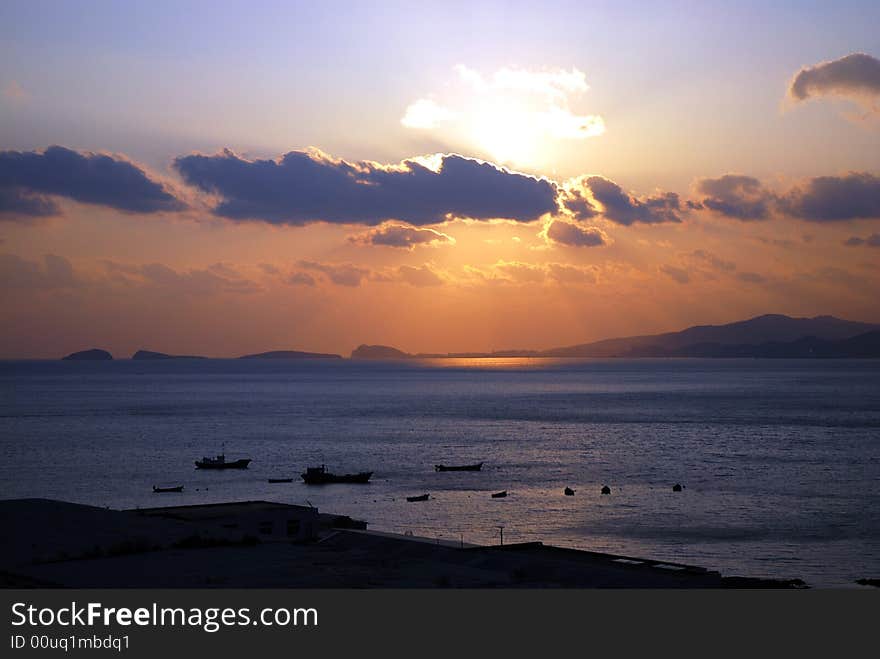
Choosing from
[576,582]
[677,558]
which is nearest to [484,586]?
[576,582]

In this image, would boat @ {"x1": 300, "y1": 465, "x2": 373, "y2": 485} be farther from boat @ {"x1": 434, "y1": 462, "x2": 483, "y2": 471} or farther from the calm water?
boat @ {"x1": 434, "y1": 462, "x2": 483, "y2": 471}

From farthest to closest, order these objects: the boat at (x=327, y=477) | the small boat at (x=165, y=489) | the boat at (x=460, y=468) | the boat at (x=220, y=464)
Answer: the boat at (x=220, y=464) → the boat at (x=460, y=468) → the boat at (x=327, y=477) → the small boat at (x=165, y=489)

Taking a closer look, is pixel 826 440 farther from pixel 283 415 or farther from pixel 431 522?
pixel 283 415

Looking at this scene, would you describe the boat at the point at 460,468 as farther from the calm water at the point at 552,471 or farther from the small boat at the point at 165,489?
the small boat at the point at 165,489

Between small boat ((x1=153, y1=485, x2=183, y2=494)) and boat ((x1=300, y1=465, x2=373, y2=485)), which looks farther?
boat ((x1=300, y1=465, x2=373, y2=485))

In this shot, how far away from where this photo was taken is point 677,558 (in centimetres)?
5375

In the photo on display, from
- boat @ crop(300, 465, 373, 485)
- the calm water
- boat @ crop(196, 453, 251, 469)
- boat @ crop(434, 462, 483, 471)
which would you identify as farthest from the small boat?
boat @ crop(434, 462, 483, 471)

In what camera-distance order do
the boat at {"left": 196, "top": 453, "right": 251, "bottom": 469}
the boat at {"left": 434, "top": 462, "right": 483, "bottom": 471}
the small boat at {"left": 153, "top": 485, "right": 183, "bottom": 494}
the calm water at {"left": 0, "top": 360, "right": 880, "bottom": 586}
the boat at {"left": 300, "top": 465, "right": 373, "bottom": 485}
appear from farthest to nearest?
the boat at {"left": 196, "top": 453, "right": 251, "bottom": 469}, the boat at {"left": 434, "top": 462, "right": 483, "bottom": 471}, the boat at {"left": 300, "top": 465, "right": 373, "bottom": 485}, the small boat at {"left": 153, "top": 485, "right": 183, "bottom": 494}, the calm water at {"left": 0, "top": 360, "right": 880, "bottom": 586}

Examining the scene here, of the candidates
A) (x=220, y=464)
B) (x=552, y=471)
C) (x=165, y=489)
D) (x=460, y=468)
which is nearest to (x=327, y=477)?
(x=460, y=468)

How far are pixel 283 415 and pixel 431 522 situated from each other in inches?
4383

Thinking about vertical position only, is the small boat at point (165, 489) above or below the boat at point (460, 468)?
below

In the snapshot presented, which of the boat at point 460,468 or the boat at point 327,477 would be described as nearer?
the boat at point 327,477

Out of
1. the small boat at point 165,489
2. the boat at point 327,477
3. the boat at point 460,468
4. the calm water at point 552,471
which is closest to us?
the calm water at point 552,471

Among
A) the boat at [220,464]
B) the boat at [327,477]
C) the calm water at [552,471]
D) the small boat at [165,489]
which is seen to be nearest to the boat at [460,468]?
the calm water at [552,471]
